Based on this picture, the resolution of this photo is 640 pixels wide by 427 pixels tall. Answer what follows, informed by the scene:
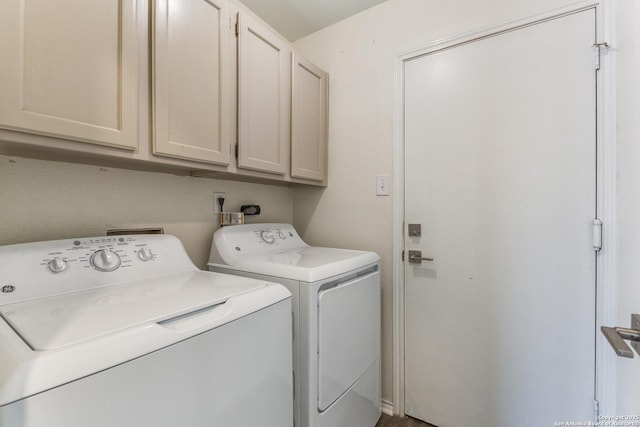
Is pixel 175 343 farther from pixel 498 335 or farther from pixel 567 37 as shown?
pixel 567 37

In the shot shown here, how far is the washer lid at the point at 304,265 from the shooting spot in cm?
116

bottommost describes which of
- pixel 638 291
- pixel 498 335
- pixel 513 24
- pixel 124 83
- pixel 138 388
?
pixel 498 335

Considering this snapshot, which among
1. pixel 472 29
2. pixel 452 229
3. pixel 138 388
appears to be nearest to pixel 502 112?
pixel 472 29

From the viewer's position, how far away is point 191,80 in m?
1.20

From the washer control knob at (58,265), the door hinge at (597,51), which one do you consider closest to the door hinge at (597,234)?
the door hinge at (597,51)

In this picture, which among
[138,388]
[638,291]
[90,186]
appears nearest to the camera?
[138,388]

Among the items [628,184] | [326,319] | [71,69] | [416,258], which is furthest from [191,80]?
[628,184]

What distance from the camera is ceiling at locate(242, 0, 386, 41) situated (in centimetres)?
181

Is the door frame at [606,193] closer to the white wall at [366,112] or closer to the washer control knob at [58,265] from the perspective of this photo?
the white wall at [366,112]

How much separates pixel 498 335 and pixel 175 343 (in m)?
1.54

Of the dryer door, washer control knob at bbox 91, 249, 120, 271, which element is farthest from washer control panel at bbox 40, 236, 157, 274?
the dryer door

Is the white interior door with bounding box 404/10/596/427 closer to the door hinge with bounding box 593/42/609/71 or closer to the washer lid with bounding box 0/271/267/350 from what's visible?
the door hinge with bounding box 593/42/609/71

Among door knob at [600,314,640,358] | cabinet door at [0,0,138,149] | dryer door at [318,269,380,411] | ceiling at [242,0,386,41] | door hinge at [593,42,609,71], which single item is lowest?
dryer door at [318,269,380,411]

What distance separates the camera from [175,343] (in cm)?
67
